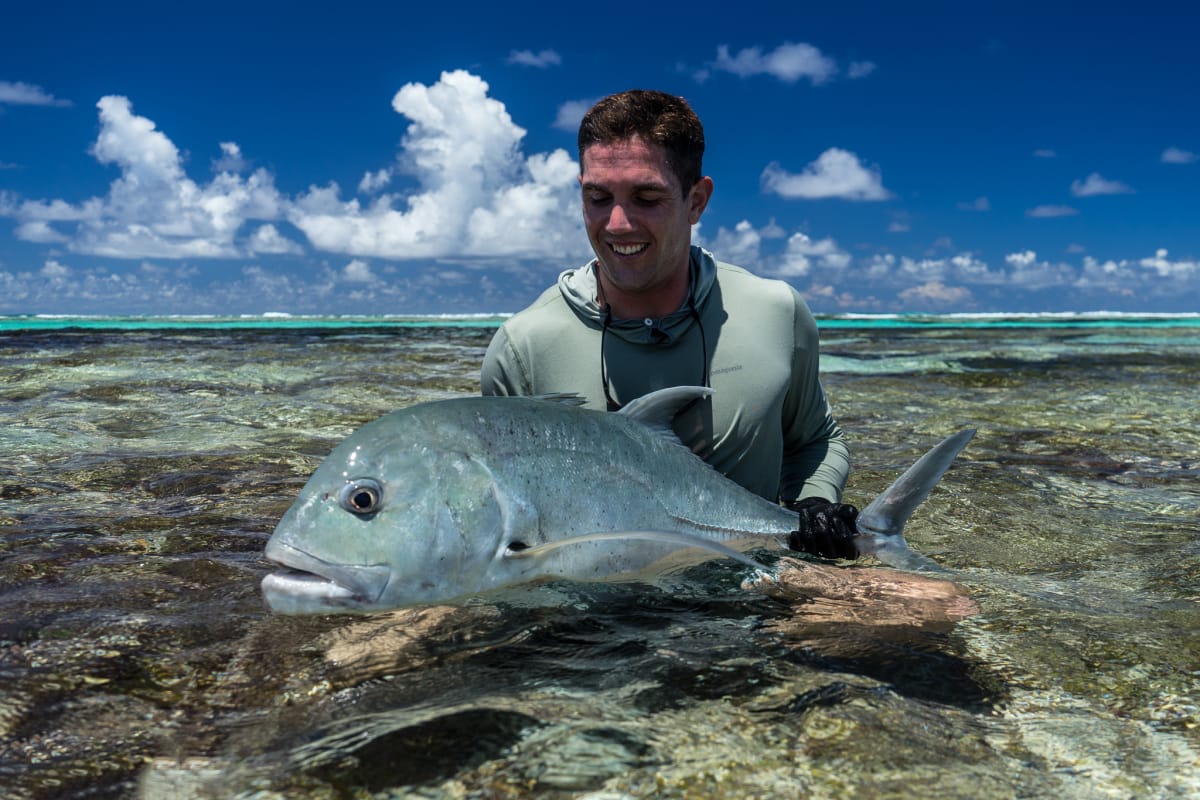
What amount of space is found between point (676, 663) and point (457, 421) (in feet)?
3.23

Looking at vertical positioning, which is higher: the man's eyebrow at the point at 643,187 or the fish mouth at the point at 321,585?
the man's eyebrow at the point at 643,187

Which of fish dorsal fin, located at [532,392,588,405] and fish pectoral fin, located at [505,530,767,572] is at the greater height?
fish dorsal fin, located at [532,392,588,405]

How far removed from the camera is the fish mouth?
7.77ft

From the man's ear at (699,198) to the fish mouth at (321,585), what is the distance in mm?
2345

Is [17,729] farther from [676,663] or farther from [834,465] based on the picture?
[834,465]

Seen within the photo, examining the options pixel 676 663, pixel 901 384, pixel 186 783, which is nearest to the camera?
pixel 186 783

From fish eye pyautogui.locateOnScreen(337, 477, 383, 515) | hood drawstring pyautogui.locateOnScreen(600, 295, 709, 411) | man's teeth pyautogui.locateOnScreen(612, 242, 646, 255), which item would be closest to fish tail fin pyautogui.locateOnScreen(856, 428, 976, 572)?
hood drawstring pyautogui.locateOnScreen(600, 295, 709, 411)

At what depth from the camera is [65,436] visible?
7133 millimetres

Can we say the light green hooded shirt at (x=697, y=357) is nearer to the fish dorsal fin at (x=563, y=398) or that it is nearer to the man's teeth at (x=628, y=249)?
the man's teeth at (x=628, y=249)

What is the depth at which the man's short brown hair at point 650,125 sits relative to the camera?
12.2ft

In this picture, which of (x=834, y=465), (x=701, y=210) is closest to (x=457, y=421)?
(x=701, y=210)

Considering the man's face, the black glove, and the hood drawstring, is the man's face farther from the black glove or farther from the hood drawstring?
the black glove

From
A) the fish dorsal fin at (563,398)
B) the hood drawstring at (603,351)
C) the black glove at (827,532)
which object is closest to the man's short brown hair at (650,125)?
the hood drawstring at (603,351)

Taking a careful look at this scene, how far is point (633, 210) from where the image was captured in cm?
376
